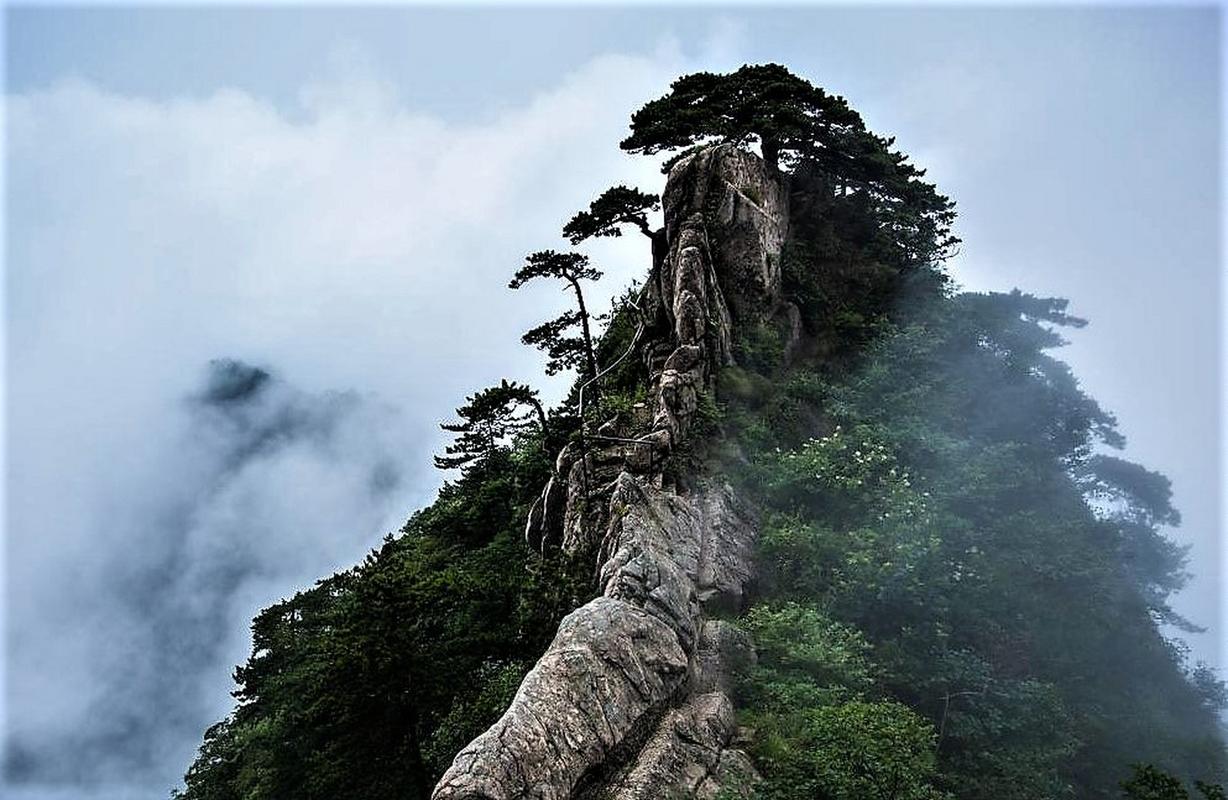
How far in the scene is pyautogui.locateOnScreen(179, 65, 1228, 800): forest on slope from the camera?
791 inches

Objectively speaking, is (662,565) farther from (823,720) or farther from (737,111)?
(737,111)

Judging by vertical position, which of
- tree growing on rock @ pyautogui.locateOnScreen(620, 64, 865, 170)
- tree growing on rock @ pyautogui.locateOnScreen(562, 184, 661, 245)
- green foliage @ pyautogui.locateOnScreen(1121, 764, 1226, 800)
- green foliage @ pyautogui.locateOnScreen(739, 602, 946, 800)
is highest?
tree growing on rock @ pyautogui.locateOnScreen(620, 64, 865, 170)

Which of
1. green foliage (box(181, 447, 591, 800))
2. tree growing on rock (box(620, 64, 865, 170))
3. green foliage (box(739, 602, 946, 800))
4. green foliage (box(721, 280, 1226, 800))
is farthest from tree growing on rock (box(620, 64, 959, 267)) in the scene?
green foliage (box(739, 602, 946, 800))

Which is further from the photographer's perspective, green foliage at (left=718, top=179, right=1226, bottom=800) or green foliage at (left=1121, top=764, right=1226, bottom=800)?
green foliage at (left=718, top=179, right=1226, bottom=800)

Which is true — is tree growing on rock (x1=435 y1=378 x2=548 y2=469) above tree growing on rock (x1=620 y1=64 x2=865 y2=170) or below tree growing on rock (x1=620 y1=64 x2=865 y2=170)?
below

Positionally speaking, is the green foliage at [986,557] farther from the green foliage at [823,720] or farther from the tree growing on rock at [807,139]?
the tree growing on rock at [807,139]

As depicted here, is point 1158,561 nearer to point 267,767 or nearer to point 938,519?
point 938,519

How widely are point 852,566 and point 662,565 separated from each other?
21.2ft

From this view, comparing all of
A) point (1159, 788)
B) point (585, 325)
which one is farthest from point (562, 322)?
point (1159, 788)

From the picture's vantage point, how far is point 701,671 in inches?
760

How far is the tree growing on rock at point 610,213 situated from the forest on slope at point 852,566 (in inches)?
5.0

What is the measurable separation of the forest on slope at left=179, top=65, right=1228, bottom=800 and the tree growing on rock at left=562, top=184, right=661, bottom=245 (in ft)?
0.42

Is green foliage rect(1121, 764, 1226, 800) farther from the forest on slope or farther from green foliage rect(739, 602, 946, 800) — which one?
green foliage rect(739, 602, 946, 800)

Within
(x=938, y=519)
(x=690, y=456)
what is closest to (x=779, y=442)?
(x=690, y=456)
